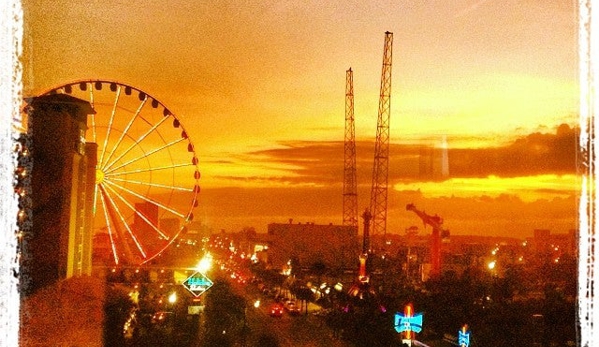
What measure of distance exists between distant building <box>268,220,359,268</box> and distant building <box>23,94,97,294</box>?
32691mm

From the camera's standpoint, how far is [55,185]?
22375 mm

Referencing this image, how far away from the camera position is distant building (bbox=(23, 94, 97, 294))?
21.3 m

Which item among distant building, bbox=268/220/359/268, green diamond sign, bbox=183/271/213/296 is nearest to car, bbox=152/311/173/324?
green diamond sign, bbox=183/271/213/296

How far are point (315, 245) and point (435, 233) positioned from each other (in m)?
11.6

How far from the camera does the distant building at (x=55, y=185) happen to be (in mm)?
21266

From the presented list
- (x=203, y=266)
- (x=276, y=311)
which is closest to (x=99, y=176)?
(x=203, y=266)

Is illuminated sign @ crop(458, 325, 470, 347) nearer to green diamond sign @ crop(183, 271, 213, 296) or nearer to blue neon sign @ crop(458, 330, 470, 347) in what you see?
blue neon sign @ crop(458, 330, 470, 347)

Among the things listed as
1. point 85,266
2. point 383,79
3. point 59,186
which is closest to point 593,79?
point 59,186

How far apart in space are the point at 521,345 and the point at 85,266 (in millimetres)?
16189

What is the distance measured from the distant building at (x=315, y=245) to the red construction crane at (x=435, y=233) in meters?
5.37

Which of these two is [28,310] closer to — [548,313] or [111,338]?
[111,338]

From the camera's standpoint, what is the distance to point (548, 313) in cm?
2228

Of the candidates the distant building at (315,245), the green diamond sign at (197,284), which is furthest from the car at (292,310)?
the distant building at (315,245)

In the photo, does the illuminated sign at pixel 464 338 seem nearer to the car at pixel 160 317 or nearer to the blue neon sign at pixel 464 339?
the blue neon sign at pixel 464 339
